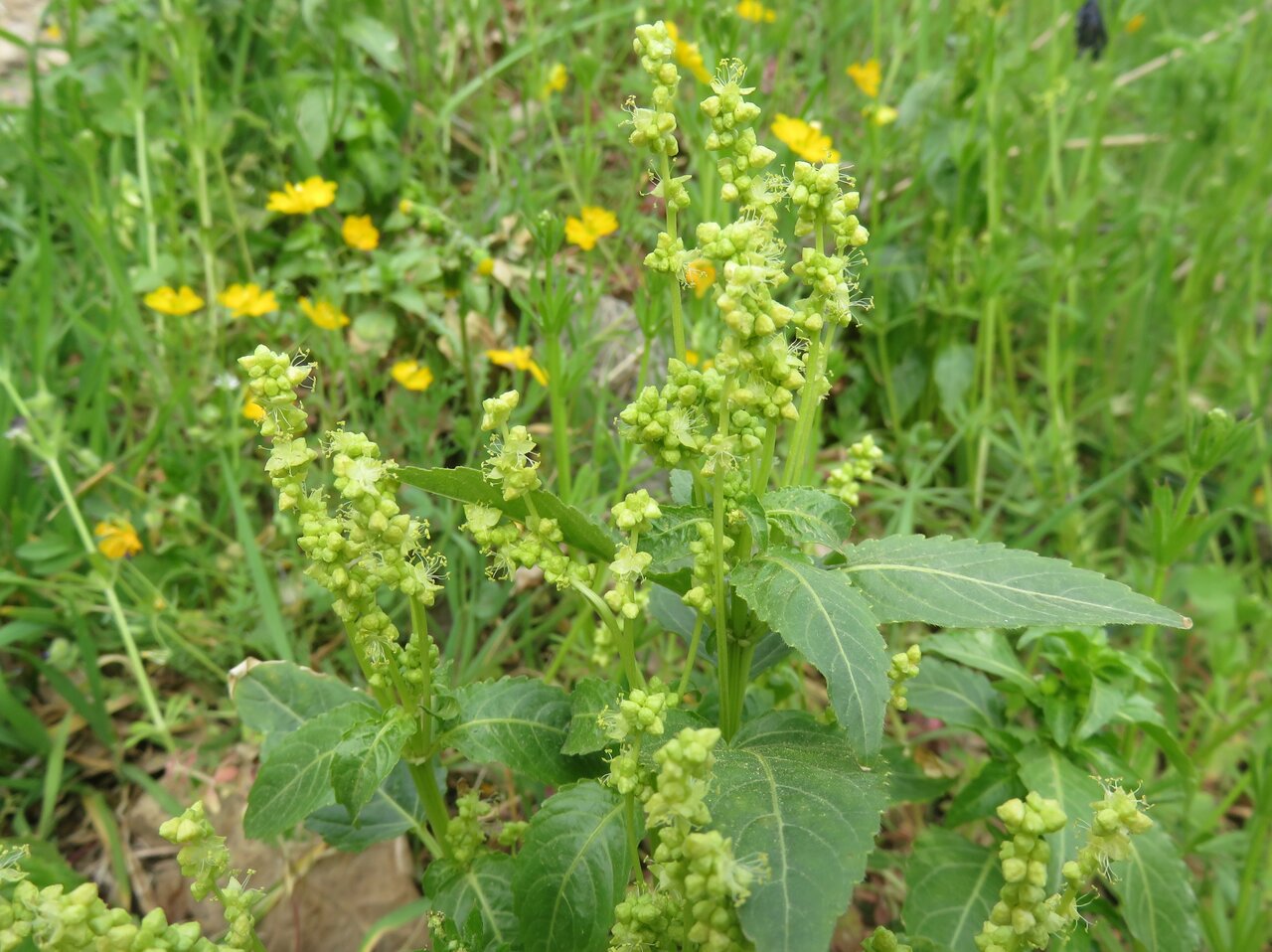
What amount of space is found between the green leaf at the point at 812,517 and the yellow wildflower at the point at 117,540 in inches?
62.3

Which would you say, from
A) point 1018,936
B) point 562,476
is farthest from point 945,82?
point 1018,936

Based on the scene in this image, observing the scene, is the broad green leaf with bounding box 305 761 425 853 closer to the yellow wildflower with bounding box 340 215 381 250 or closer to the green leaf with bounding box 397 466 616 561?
the green leaf with bounding box 397 466 616 561

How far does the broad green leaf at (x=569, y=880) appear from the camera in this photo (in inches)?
46.9

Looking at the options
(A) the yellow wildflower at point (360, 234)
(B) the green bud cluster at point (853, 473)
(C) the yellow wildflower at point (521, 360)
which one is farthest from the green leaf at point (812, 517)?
(A) the yellow wildflower at point (360, 234)

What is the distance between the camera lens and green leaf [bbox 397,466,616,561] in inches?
47.8

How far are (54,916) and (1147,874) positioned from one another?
5.18ft

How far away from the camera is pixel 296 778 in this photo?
1.28m

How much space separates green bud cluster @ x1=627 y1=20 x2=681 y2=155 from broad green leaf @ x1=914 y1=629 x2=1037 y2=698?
95cm

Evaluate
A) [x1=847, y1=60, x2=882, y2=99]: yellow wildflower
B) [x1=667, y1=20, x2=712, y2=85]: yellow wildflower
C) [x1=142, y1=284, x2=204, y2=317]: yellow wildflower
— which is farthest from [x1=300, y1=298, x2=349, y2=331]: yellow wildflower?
[x1=847, y1=60, x2=882, y2=99]: yellow wildflower

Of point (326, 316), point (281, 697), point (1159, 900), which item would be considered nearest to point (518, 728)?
point (281, 697)

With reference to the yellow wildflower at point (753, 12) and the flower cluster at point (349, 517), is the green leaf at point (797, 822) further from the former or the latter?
the yellow wildflower at point (753, 12)

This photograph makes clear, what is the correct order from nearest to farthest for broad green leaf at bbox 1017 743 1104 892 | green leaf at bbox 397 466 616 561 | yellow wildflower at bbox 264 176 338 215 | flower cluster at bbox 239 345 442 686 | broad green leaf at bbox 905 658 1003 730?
flower cluster at bbox 239 345 442 686
green leaf at bbox 397 466 616 561
broad green leaf at bbox 1017 743 1104 892
broad green leaf at bbox 905 658 1003 730
yellow wildflower at bbox 264 176 338 215

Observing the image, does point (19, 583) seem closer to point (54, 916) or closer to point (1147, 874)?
point (54, 916)

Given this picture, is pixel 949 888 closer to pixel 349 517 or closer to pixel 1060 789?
pixel 1060 789
